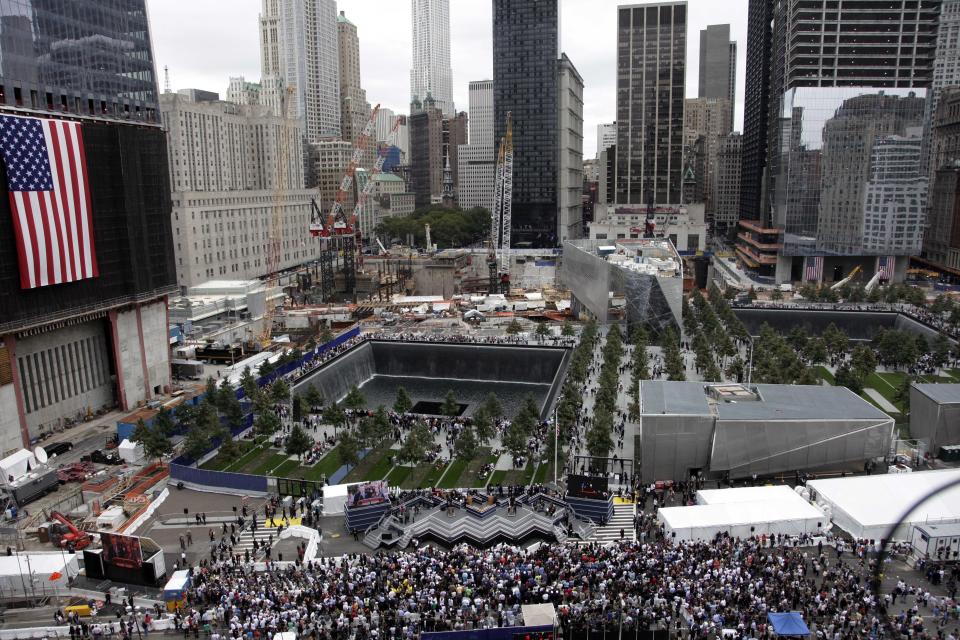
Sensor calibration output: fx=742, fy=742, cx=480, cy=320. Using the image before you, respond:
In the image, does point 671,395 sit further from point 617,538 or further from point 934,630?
point 934,630

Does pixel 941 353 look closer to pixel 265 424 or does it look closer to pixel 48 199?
pixel 265 424

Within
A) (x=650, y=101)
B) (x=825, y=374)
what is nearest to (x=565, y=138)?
(x=650, y=101)

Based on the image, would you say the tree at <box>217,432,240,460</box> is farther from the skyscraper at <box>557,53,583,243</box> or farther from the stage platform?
A: the skyscraper at <box>557,53,583,243</box>

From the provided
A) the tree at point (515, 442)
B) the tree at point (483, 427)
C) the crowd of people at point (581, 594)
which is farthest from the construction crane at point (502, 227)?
the crowd of people at point (581, 594)

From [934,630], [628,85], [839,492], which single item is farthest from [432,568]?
[628,85]

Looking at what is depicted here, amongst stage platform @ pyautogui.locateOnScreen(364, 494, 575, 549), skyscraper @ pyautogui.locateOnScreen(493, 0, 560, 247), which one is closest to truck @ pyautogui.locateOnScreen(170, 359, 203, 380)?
stage platform @ pyautogui.locateOnScreen(364, 494, 575, 549)

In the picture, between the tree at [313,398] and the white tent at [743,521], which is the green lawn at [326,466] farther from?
the white tent at [743,521]
